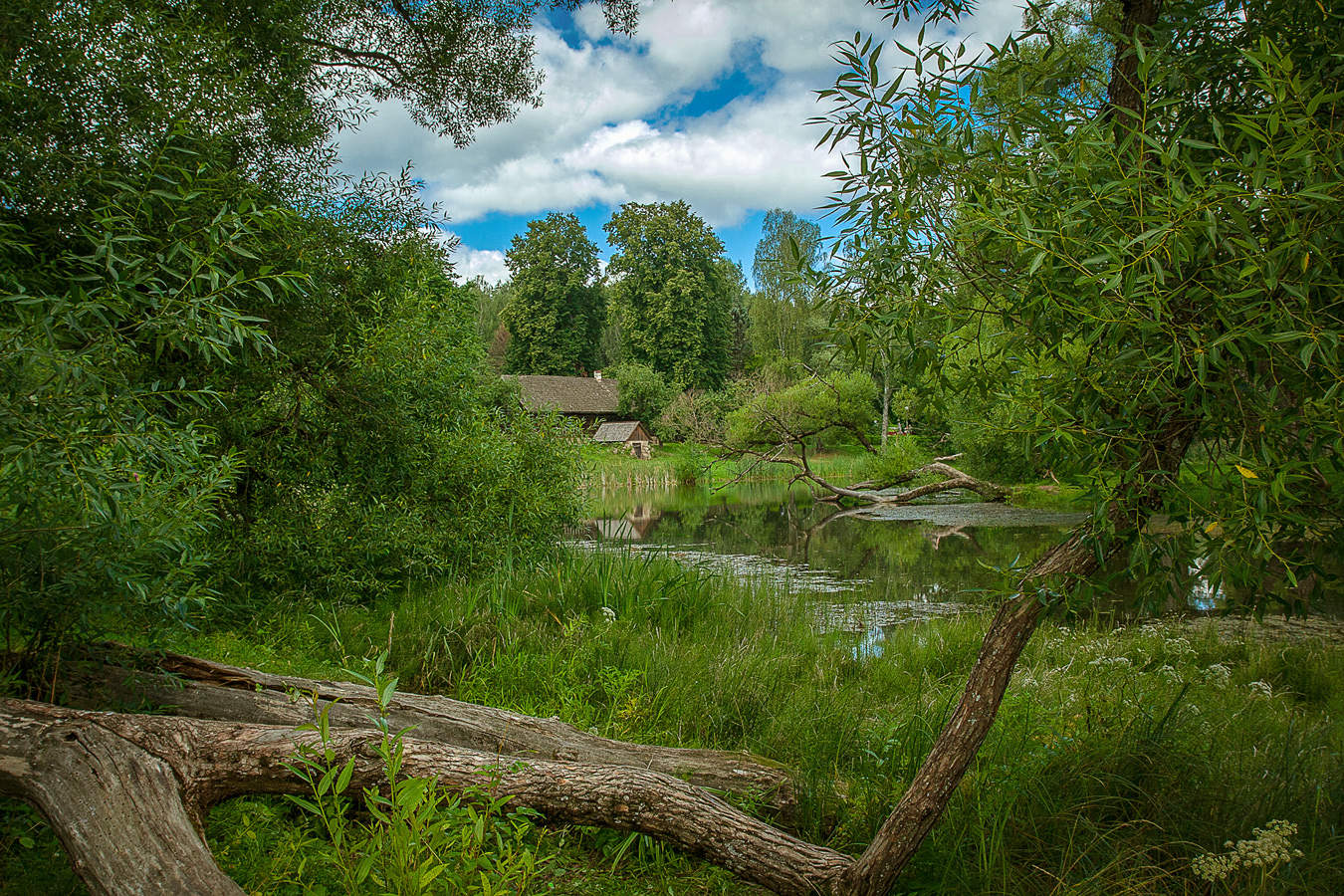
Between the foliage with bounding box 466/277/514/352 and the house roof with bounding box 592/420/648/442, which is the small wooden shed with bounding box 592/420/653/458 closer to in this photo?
the house roof with bounding box 592/420/648/442

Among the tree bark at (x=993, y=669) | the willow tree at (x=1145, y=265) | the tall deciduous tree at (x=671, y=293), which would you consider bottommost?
the tree bark at (x=993, y=669)

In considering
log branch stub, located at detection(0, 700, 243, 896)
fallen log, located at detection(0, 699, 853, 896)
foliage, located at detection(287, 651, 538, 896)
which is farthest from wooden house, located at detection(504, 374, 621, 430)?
foliage, located at detection(287, 651, 538, 896)

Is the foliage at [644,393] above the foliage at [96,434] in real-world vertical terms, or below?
above

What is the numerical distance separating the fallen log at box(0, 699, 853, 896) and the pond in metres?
1.40

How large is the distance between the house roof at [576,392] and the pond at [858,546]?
19220mm

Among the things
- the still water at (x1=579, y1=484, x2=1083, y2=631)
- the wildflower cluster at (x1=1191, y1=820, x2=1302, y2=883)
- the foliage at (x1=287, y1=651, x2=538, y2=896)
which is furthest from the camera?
the still water at (x1=579, y1=484, x2=1083, y2=631)

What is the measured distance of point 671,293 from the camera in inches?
1683

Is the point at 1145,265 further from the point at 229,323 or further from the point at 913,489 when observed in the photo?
the point at 913,489

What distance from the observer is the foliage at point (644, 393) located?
4038 cm

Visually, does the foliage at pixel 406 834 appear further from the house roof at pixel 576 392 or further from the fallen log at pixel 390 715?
the house roof at pixel 576 392

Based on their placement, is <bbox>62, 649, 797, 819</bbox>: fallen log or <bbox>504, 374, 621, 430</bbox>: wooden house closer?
<bbox>62, 649, 797, 819</bbox>: fallen log

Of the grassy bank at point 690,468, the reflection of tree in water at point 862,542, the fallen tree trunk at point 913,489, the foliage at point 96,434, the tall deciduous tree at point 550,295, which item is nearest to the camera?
the foliage at point 96,434

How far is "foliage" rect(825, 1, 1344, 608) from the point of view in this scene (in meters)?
1.67

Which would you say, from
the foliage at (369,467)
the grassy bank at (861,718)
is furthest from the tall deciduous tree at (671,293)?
the grassy bank at (861,718)
